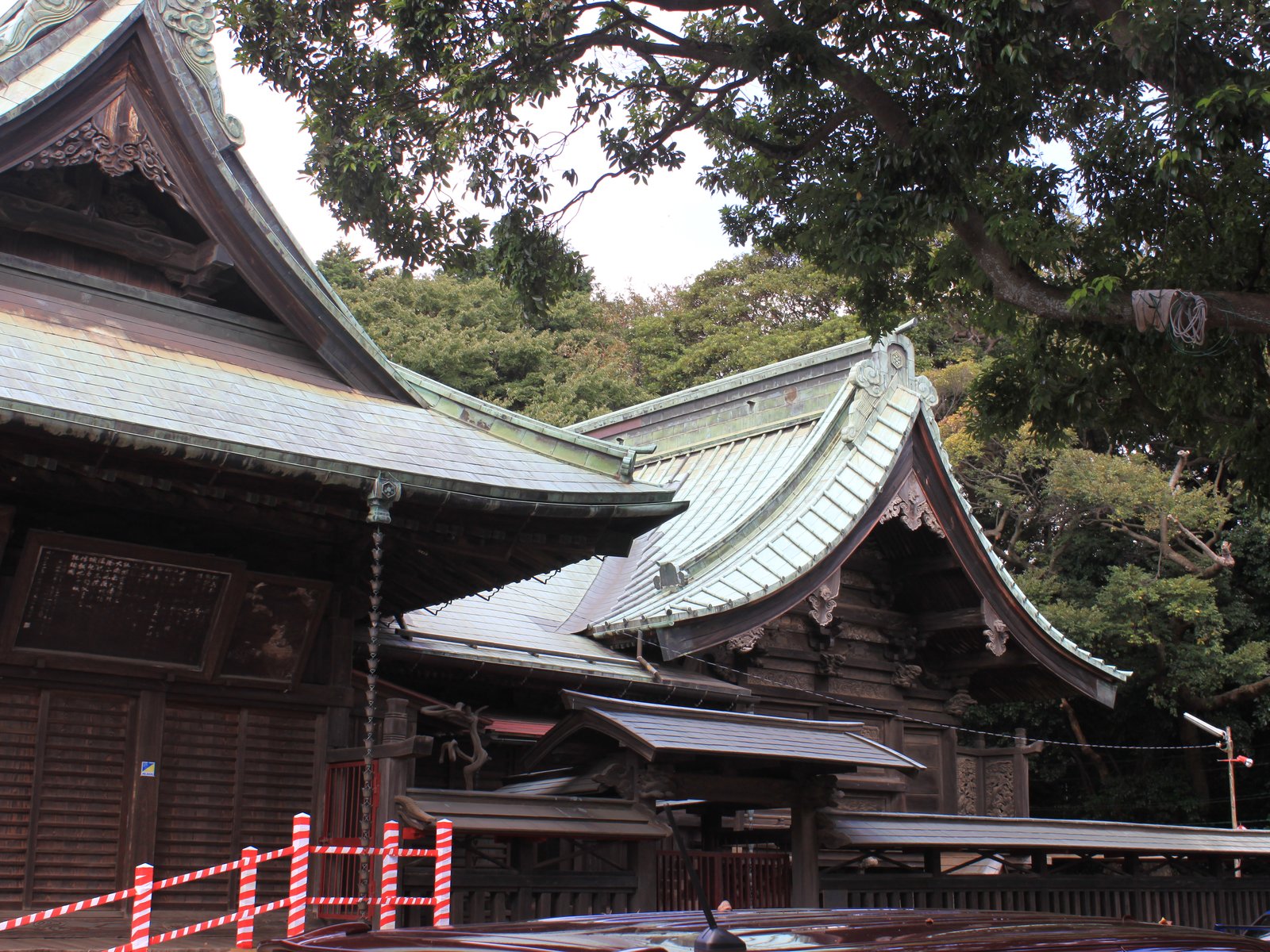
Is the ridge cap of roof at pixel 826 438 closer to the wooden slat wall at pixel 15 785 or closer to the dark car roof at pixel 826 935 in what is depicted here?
the wooden slat wall at pixel 15 785

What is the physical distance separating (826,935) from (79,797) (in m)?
8.40

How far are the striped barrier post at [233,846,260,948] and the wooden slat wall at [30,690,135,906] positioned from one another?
6.91 ft

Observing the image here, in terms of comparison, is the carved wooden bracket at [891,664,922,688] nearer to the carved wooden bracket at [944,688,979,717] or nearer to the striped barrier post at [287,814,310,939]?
the carved wooden bracket at [944,688,979,717]

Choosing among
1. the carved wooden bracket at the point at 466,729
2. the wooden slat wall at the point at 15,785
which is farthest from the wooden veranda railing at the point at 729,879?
the wooden slat wall at the point at 15,785

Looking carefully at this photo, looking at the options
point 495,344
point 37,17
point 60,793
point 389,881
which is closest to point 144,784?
point 60,793

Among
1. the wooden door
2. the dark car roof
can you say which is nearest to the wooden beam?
the wooden door

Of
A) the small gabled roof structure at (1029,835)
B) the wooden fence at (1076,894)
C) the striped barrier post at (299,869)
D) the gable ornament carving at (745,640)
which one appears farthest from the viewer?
the gable ornament carving at (745,640)

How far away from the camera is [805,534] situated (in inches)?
592

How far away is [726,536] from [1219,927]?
24.9ft

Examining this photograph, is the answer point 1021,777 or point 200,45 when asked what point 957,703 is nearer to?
point 1021,777

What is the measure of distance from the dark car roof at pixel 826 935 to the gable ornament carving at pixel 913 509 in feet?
41.1

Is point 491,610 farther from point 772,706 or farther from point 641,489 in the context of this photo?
point 641,489

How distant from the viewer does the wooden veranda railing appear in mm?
11234

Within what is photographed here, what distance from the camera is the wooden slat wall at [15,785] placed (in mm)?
9352
